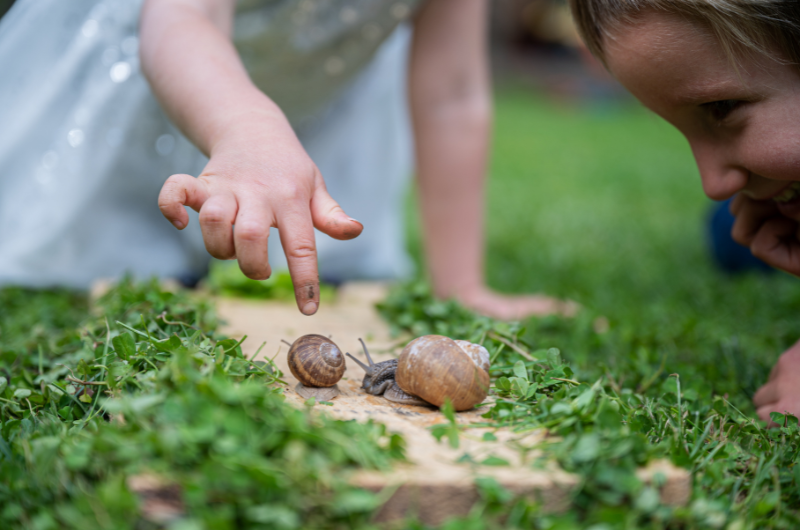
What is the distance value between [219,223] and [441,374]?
0.47 metres

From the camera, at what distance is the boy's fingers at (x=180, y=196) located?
1.13 meters

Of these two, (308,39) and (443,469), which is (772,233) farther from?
(308,39)

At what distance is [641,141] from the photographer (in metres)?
9.43

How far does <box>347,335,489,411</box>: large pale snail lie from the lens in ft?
3.82

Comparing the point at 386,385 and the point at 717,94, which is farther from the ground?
the point at 717,94

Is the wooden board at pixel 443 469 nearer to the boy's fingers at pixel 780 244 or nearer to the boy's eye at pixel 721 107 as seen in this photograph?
the boy's eye at pixel 721 107

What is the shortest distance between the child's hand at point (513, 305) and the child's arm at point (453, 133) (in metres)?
0.03

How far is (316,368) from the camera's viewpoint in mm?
1220

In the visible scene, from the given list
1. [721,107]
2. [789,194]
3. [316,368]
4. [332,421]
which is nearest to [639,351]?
[789,194]

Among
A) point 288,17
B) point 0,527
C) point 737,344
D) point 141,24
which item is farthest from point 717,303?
point 0,527

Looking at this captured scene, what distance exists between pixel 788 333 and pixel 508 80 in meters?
18.0

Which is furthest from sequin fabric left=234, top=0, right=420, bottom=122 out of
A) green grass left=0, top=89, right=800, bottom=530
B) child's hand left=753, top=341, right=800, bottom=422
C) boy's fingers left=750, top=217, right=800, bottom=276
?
child's hand left=753, top=341, right=800, bottom=422

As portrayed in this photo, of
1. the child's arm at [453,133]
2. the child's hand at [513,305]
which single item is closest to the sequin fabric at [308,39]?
the child's arm at [453,133]

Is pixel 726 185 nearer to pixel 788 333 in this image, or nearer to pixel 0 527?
pixel 788 333
